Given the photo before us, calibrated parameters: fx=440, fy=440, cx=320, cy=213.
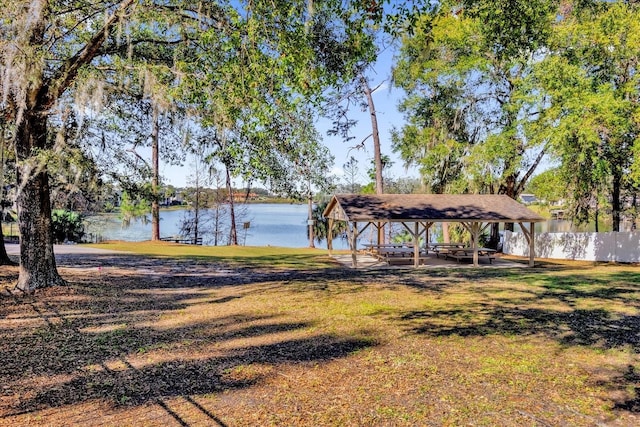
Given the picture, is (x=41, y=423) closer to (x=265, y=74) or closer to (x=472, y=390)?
(x=472, y=390)

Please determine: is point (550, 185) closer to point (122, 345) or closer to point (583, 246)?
point (583, 246)

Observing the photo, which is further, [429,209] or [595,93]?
[429,209]

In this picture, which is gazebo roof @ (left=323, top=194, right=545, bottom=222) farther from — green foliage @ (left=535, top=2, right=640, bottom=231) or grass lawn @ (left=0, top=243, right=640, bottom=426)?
grass lawn @ (left=0, top=243, right=640, bottom=426)

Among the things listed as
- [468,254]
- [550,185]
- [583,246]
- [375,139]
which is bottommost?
[468,254]

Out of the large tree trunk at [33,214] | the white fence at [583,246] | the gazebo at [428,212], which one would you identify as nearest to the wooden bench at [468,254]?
the gazebo at [428,212]

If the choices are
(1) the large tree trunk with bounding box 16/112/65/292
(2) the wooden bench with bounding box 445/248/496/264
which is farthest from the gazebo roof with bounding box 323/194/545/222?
(1) the large tree trunk with bounding box 16/112/65/292

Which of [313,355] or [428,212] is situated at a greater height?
[428,212]

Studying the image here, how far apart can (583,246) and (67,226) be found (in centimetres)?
3192

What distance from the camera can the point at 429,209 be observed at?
1769cm

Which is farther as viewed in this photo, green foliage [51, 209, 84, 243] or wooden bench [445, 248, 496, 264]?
green foliage [51, 209, 84, 243]

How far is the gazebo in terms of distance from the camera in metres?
16.8

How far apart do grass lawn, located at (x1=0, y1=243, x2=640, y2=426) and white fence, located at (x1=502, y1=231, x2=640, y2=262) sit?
8326mm

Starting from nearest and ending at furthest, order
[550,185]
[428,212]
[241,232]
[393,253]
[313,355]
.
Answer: [313,355]
[428,212]
[393,253]
[550,185]
[241,232]

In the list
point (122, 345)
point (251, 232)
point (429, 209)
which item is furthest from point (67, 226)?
point (251, 232)
